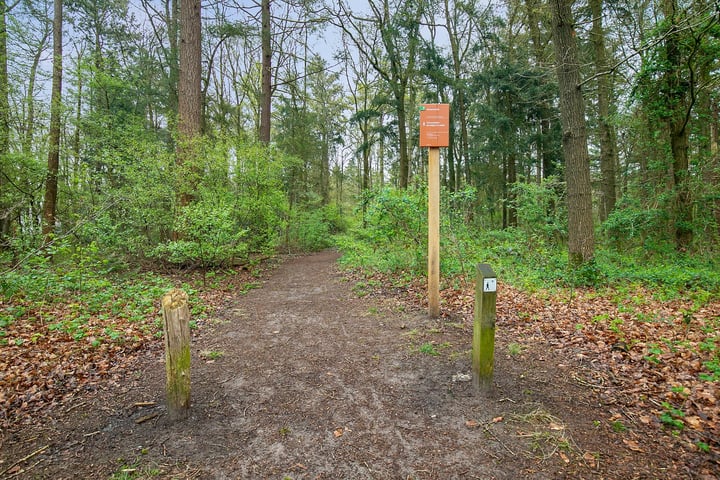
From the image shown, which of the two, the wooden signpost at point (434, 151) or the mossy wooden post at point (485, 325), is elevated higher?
the wooden signpost at point (434, 151)

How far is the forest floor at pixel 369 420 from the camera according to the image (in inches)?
85.7

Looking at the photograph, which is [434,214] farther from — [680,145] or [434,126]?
[680,145]

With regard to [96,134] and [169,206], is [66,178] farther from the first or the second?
[169,206]

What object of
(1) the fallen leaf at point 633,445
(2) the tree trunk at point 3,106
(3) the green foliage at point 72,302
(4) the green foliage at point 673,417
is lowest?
(1) the fallen leaf at point 633,445

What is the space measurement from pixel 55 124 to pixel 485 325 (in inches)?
502

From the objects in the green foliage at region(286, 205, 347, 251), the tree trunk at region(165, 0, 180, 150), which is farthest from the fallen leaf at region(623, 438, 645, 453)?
the tree trunk at region(165, 0, 180, 150)

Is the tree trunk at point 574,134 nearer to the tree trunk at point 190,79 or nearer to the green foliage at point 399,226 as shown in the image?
the green foliage at point 399,226

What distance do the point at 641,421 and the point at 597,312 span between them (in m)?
2.63

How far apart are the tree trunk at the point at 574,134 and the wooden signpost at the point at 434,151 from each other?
10.9ft

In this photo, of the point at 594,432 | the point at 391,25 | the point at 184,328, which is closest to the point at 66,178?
the point at 184,328

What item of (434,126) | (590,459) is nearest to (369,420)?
(590,459)

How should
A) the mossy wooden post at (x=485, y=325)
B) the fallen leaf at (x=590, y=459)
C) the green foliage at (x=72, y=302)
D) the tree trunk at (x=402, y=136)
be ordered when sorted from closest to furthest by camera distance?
the fallen leaf at (x=590, y=459) < the mossy wooden post at (x=485, y=325) < the green foliage at (x=72, y=302) < the tree trunk at (x=402, y=136)

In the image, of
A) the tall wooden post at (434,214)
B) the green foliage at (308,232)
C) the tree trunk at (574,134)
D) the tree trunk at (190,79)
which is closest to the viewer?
the tall wooden post at (434,214)

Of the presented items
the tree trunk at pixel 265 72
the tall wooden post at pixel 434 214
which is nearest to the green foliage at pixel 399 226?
the tall wooden post at pixel 434 214
